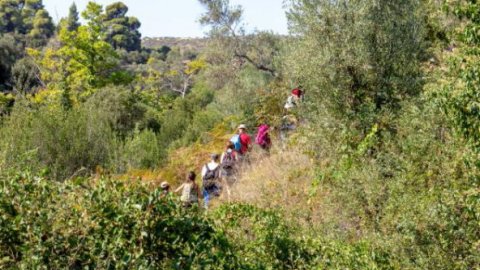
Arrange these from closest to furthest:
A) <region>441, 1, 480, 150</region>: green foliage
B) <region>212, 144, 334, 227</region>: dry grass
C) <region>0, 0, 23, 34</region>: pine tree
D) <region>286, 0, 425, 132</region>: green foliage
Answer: <region>441, 1, 480, 150</region>: green foliage → <region>212, 144, 334, 227</region>: dry grass → <region>286, 0, 425, 132</region>: green foliage → <region>0, 0, 23, 34</region>: pine tree

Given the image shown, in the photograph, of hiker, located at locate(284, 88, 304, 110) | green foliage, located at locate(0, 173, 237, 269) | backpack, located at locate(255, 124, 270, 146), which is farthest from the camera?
backpack, located at locate(255, 124, 270, 146)

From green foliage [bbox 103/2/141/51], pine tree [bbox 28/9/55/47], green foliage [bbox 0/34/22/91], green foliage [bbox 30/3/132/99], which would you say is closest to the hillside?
green foliage [bbox 30/3/132/99]

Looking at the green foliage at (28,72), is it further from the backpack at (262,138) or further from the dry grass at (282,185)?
the dry grass at (282,185)

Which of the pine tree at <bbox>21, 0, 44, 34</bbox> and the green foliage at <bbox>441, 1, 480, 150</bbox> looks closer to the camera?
Answer: the green foliage at <bbox>441, 1, 480, 150</bbox>

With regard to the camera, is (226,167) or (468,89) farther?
(226,167)

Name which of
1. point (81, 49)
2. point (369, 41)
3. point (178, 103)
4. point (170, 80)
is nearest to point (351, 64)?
point (369, 41)

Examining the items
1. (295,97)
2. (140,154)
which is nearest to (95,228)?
(295,97)

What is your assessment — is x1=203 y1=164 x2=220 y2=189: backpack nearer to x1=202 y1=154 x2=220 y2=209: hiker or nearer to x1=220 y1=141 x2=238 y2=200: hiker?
x1=202 y1=154 x2=220 y2=209: hiker

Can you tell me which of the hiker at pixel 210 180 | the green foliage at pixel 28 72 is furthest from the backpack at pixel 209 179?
the green foliage at pixel 28 72

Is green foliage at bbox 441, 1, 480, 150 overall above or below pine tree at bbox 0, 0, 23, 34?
below

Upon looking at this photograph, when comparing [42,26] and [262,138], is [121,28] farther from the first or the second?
[262,138]

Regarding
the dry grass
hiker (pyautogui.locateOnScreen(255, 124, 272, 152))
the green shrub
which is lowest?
the green shrub

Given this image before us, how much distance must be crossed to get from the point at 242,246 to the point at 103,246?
319 centimetres

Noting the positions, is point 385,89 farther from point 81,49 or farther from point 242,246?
point 81,49
